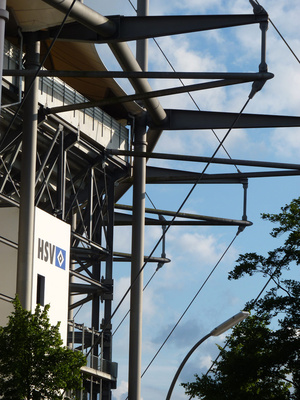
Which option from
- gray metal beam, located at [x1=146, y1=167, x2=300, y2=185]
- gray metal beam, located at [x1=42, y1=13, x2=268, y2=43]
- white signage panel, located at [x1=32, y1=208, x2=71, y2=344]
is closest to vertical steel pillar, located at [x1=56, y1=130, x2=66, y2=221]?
white signage panel, located at [x1=32, y1=208, x2=71, y2=344]

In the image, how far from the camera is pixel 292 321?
81.1 feet

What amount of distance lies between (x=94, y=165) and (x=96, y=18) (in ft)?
44.2

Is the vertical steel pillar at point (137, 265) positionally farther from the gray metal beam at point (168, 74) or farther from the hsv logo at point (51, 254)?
the gray metal beam at point (168, 74)

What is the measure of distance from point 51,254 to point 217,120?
8214 mm

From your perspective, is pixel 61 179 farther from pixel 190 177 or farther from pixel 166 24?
pixel 166 24

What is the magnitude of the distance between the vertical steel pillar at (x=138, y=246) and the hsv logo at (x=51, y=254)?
3203 mm

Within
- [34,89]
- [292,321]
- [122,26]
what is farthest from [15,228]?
[292,321]

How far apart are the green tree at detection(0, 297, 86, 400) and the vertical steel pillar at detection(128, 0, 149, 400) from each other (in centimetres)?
1251

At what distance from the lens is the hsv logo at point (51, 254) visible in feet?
106

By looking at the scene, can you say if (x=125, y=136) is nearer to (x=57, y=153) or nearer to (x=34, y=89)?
(x=57, y=153)

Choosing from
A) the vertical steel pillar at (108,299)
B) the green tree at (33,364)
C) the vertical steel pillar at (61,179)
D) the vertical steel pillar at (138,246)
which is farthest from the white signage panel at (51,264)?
the green tree at (33,364)

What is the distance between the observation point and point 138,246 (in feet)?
127

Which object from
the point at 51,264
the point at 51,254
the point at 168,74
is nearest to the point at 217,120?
the point at 51,254

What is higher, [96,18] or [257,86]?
[96,18]
